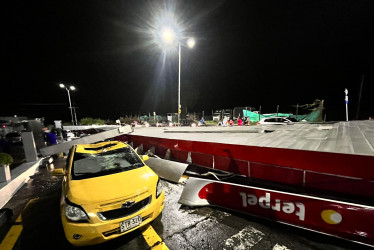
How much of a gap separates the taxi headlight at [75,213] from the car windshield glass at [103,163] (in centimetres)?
74

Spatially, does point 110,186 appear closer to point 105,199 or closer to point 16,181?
point 105,199

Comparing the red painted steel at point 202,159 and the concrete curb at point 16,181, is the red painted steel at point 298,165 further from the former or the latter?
the concrete curb at point 16,181

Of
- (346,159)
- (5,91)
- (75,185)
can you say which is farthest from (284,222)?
(5,91)

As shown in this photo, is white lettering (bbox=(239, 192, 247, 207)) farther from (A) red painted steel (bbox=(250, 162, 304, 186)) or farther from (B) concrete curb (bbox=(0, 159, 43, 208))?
(B) concrete curb (bbox=(0, 159, 43, 208))

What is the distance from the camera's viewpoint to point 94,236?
8.23 feet

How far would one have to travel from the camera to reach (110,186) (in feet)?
9.96

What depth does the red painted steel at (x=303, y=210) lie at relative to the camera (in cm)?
238

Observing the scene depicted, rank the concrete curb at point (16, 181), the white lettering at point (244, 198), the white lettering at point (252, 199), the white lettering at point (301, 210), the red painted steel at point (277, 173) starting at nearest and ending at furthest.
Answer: the white lettering at point (301, 210)
the white lettering at point (252, 199)
the white lettering at point (244, 198)
the red painted steel at point (277, 173)
the concrete curb at point (16, 181)

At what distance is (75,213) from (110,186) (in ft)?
2.04

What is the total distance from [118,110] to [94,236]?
4568cm

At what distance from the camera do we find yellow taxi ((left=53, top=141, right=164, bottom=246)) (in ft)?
8.31

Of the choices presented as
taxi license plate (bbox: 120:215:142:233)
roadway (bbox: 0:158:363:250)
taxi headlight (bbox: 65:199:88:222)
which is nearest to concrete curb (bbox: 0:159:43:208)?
roadway (bbox: 0:158:363:250)

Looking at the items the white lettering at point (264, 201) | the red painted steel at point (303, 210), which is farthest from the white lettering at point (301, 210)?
the white lettering at point (264, 201)

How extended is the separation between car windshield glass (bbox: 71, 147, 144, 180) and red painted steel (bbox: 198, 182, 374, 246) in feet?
6.79
